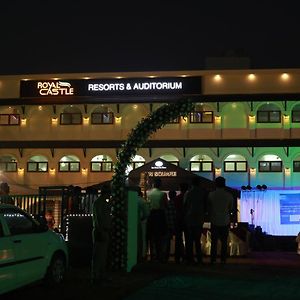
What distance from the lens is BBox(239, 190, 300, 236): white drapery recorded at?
2547 centimetres

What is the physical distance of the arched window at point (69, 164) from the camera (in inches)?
1280

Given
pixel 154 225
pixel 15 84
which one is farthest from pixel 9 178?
pixel 154 225

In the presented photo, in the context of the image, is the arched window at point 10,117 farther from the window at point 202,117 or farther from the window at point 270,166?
the window at point 270,166

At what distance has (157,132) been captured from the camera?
31578 mm

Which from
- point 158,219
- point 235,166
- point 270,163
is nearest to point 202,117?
point 235,166

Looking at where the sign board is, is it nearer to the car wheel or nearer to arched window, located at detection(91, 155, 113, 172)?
arched window, located at detection(91, 155, 113, 172)

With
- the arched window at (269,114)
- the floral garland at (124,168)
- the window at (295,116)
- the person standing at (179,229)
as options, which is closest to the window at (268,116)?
the arched window at (269,114)

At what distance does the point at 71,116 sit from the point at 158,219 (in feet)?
65.4

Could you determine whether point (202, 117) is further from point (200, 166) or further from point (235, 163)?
point (235, 163)

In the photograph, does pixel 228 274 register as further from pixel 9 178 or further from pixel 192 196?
pixel 9 178

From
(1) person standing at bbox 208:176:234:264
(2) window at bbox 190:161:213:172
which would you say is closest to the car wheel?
(1) person standing at bbox 208:176:234:264

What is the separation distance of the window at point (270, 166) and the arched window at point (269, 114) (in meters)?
2.08

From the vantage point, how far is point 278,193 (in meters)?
25.5

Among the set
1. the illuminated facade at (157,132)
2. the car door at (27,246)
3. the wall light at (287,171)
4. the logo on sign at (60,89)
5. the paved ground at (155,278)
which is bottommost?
the paved ground at (155,278)
